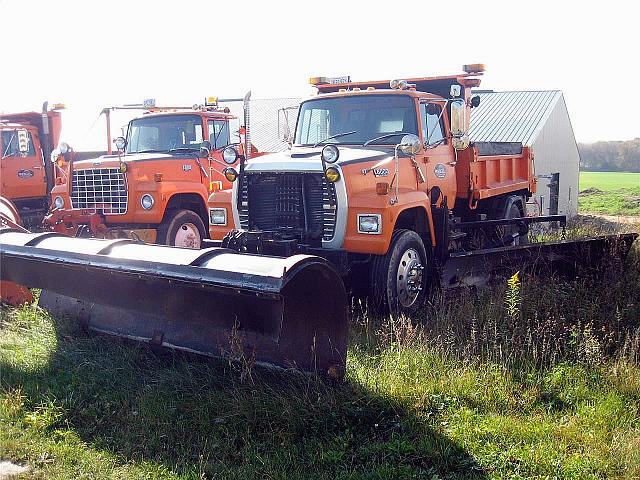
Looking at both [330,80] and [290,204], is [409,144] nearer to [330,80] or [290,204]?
[290,204]

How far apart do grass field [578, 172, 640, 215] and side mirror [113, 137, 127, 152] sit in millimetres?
22475

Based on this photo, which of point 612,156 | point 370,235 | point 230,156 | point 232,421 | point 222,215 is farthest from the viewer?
point 612,156

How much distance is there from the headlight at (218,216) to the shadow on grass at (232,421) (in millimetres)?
2456

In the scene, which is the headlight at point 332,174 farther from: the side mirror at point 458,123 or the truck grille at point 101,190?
the truck grille at point 101,190

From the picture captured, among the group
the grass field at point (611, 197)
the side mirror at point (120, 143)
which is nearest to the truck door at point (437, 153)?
the side mirror at point (120, 143)

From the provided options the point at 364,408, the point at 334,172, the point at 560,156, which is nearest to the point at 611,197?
the point at 560,156

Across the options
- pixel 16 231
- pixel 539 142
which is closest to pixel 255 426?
pixel 16 231

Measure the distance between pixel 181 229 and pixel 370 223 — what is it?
15.3 ft

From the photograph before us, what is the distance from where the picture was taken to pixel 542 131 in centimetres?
2466

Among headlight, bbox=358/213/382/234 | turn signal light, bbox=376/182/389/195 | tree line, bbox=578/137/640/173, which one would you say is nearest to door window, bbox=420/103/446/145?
turn signal light, bbox=376/182/389/195

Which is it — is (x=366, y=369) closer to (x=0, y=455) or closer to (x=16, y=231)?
(x=0, y=455)

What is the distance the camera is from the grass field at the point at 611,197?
29.7 meters

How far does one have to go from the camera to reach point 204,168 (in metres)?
11.2

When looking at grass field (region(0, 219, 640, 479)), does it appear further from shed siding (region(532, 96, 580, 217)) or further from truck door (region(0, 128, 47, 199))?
shed siding (region(532, 96, 580, 217))
